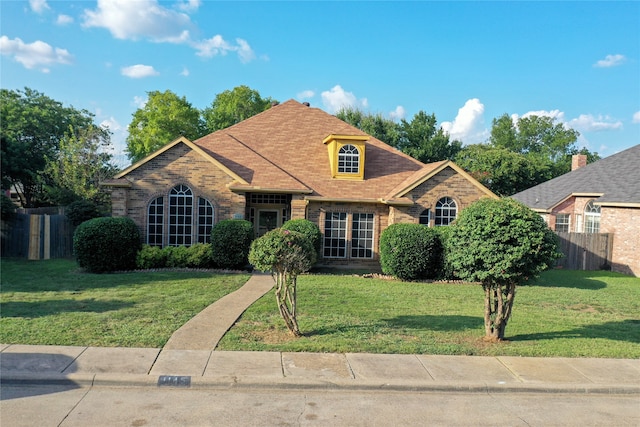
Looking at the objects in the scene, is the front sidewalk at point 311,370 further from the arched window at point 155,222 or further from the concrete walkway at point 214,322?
the arched window at point 155,222

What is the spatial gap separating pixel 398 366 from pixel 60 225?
17.5m

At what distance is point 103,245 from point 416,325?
33.9ft

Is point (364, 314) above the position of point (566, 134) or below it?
below

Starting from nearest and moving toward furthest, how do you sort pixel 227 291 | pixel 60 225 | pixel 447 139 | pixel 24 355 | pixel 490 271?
1. pixel 24 355
2. pixel 490 271
3. pixel 227 291
4. pixel 60 225
5. pixel 447 139

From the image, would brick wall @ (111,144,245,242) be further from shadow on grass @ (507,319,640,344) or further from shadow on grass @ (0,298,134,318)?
shadow on grass @ (507,319,640,344)

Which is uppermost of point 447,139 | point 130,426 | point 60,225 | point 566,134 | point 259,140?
point 566,134

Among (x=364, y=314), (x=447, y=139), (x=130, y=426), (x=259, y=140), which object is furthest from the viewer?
(x=447, y=139)

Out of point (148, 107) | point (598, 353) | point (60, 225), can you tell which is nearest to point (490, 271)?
point (598, 353)

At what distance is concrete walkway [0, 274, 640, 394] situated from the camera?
6863 mm

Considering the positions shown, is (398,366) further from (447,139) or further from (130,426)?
(447,139)

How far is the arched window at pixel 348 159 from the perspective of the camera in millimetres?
20844

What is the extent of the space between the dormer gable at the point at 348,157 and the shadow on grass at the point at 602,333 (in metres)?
11.6

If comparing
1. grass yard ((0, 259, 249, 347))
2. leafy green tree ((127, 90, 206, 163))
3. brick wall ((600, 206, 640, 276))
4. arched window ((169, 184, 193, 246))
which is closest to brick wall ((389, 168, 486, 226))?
grass yard ((0, 259, 249, 347))

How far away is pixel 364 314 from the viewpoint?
36.0 ft
